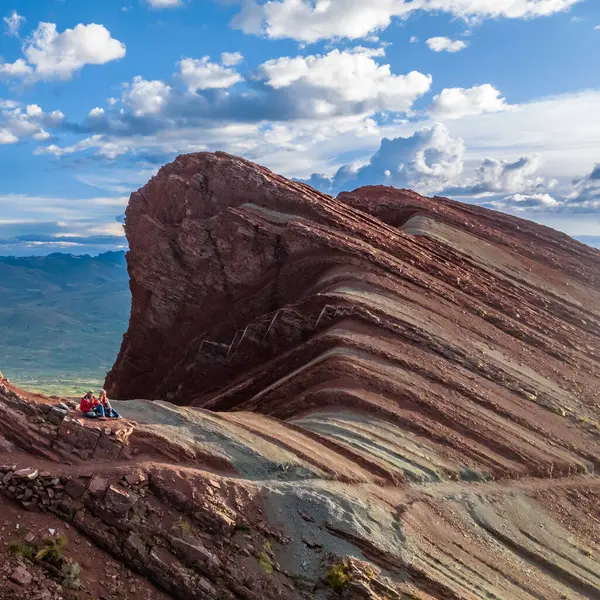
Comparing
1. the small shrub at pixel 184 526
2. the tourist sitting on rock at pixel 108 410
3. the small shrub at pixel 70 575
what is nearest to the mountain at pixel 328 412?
the small shrub at pixel 184 526

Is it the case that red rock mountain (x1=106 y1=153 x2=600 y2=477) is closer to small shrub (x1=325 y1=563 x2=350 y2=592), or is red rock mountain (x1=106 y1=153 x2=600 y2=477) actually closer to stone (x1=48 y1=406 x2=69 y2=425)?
small shrub (x1=325 y1=563 x2=350 y2=592)

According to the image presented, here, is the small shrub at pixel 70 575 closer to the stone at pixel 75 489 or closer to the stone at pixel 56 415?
the stone at pixel 75 489

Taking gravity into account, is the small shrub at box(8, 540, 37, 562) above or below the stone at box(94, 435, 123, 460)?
below

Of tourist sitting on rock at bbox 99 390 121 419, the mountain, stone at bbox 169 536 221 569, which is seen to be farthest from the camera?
tourist sitting on rock at bbox 99 390 121 419

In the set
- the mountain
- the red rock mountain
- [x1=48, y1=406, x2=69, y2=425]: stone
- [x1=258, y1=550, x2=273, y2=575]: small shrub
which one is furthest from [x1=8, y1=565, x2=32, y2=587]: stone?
the red rock mountain

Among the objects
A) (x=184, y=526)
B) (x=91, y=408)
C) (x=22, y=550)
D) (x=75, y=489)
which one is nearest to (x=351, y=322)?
(x=91, y=408)

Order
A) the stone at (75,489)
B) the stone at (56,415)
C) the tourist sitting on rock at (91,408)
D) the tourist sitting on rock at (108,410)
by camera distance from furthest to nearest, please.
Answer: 1. the tourist sitting on rock at (108,410)
2. the tourist sitting on rock at (91,408)
3. the stone at (56,415)
4. the stone at (75,489)

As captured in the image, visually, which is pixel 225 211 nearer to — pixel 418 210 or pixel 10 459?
pixel 418 210
